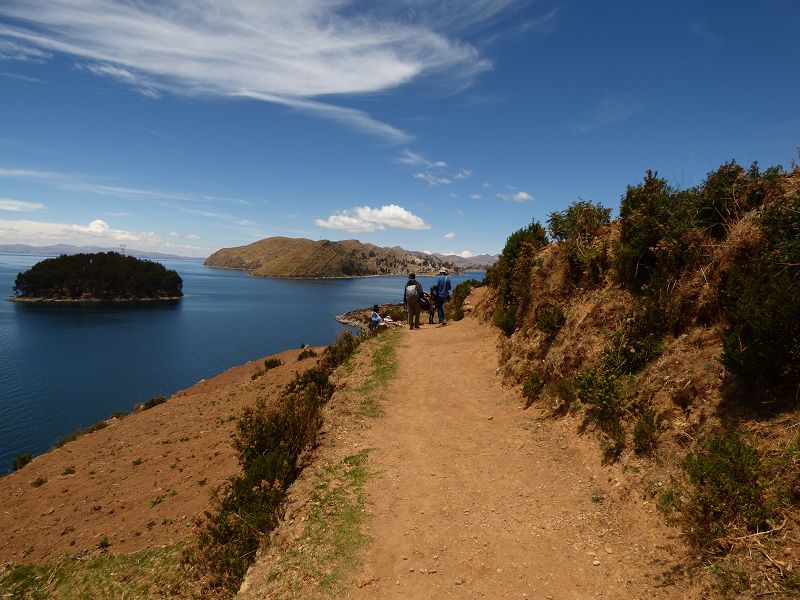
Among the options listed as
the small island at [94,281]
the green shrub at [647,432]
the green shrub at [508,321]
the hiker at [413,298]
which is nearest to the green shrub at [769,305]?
the green shrub at [647,432]

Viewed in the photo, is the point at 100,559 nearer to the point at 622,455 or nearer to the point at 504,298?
the point at 622,455

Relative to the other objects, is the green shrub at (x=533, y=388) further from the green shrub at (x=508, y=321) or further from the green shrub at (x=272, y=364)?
the green shrub at (x=272, y=364)

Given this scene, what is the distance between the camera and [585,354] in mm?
10344

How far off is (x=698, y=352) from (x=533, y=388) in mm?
4419

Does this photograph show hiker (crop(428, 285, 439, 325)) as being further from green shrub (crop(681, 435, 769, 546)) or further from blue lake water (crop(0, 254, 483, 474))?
blue lake water (crop(0, 254, 483, 474))

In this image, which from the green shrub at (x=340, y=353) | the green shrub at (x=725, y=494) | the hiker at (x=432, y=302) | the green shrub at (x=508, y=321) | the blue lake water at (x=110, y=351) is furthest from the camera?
the blue lake water at (x=110, y=351)

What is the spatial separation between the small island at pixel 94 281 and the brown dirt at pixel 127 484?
115436 millimetres

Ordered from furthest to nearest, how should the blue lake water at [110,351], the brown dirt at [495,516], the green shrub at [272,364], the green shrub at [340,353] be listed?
the blue lake water at [110,351] < the green shrub at [272,364] < the green shrub at [340,353] < the brown dirt at [495,516]

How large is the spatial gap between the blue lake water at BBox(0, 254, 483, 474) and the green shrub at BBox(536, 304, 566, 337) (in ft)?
108

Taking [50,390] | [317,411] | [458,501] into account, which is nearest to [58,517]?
[317,411]

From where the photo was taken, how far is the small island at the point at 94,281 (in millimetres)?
112188

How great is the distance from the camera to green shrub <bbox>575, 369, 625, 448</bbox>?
7.86 metres

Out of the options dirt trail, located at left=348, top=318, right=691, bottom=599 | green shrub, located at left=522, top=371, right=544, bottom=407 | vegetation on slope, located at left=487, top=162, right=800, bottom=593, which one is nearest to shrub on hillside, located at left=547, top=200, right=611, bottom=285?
vegetation on slope, located at left=487, top=162, right=800, bottom=593

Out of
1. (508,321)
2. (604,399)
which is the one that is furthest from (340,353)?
(604,399)
